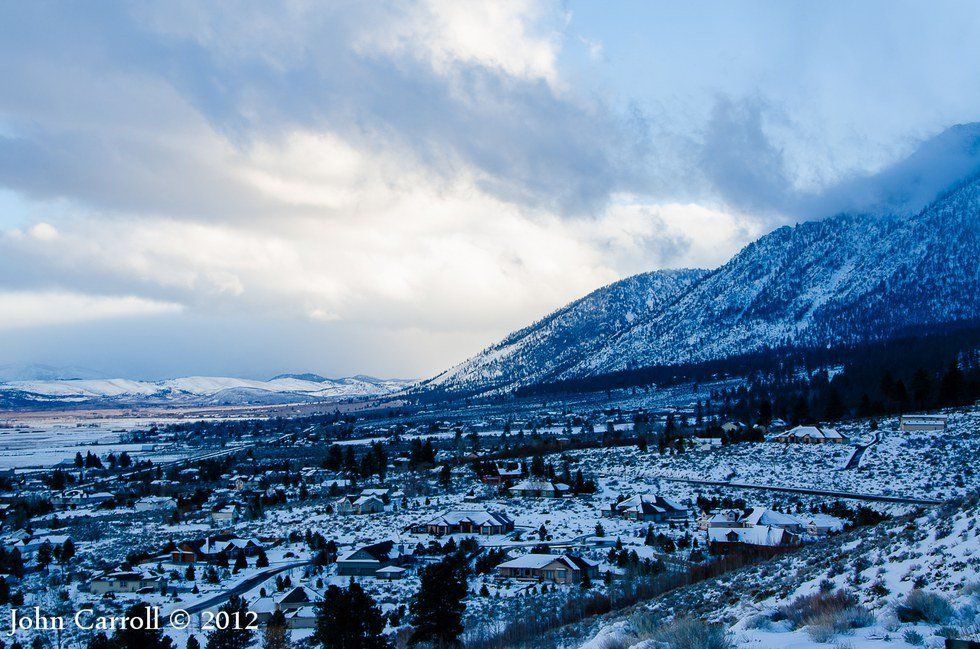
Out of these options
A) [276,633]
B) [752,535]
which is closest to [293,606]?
[276,633]

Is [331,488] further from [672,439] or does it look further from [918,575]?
[918,575]

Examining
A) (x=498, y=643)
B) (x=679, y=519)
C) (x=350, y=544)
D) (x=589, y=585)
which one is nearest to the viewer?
(x=498, y=643)

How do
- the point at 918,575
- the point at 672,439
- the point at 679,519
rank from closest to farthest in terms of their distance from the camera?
the point at 918,575 → the point at 679,519 → the point at 672,439

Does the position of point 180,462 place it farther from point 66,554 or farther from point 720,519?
point 720,519

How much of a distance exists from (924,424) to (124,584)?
59.4 meters

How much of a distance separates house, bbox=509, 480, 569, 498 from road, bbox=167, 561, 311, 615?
24.7m

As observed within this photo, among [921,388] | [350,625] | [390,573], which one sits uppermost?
[921,388]

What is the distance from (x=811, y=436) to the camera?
70.5 meters

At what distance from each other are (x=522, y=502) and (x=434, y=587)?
36.9m

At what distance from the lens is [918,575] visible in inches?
672

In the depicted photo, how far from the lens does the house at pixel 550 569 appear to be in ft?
127

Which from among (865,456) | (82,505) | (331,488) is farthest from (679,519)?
(82,505)

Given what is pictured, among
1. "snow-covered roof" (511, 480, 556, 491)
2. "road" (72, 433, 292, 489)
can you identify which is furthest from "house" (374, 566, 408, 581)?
"road" (72, 433, 292, 489)

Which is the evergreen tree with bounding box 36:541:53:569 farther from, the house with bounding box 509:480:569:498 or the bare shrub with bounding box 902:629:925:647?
the bare shrub with bounding box 902:629:925:647
